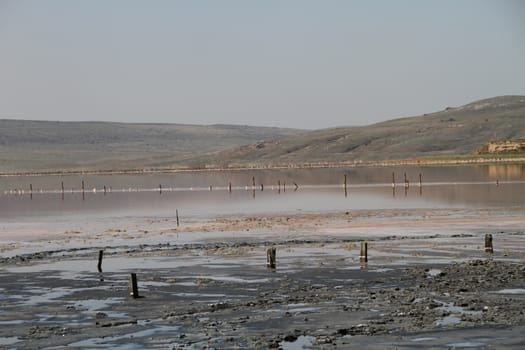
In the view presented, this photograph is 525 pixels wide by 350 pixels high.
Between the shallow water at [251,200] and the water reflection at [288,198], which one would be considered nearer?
the shallow water at [251,200]

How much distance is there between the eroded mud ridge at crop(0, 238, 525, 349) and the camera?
22.9 m

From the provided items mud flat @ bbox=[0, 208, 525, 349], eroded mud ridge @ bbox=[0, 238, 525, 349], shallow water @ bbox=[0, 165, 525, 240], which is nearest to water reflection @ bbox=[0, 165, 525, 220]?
shallow water @ bbox=[0, 165, 525, 240]

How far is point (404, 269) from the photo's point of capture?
33969 mm

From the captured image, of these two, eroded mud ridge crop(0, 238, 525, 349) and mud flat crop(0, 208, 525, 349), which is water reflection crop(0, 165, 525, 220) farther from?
eroded mud ridge crop(0, 238, 525, 349)

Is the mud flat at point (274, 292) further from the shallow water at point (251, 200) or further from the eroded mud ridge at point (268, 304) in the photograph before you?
the shallow water at point (251, 200)

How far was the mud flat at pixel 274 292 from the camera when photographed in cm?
2312

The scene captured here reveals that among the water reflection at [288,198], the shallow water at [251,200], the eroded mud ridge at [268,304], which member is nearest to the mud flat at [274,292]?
the eroded mud ridge at [268,304]

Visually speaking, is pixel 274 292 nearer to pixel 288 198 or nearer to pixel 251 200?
pixel 251 200

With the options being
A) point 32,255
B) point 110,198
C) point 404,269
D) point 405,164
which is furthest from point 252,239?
point 405,164

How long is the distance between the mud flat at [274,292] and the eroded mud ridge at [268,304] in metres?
0.03

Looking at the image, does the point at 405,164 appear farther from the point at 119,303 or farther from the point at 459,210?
the point at 119,303

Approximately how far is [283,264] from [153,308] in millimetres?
9915

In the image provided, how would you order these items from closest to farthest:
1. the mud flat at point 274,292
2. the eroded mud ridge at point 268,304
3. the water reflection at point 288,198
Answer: the eroded mud ridge at point 268,304 → the mud flat at point 274,292 → the water reflection at point 288,198

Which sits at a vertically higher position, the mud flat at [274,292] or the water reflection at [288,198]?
the water reflection at [288,198]
